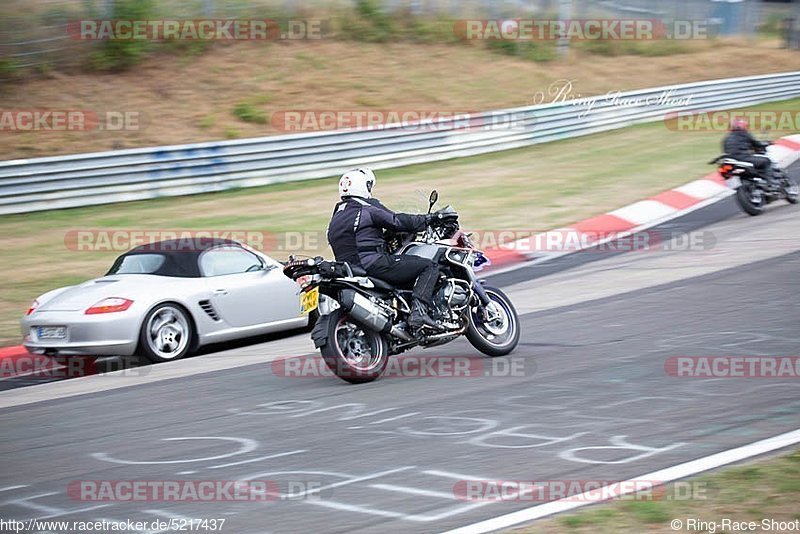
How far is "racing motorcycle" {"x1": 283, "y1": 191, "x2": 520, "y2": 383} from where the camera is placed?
336 inches

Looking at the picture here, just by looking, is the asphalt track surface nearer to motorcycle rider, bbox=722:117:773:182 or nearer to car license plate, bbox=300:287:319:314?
car license plate, bbox=300:287:319:314

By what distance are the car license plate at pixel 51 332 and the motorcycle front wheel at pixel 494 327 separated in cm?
411

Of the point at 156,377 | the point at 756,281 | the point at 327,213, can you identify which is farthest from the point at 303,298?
the point at 327,213

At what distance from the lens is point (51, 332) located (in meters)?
10.6

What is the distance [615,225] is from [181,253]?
8.36 meters

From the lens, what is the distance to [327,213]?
18938 millimetres

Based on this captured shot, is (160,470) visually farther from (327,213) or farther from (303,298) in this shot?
(327,213)

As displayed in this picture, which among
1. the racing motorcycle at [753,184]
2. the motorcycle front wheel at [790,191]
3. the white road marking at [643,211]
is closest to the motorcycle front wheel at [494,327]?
the white road marking at [643,211]

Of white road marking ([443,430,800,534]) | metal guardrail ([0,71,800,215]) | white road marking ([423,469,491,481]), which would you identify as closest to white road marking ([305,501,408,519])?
white road marking ([443,430,800,534])

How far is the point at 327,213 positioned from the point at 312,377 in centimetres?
982

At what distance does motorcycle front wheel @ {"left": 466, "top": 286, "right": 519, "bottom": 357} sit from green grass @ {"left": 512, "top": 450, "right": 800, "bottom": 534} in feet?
12.7

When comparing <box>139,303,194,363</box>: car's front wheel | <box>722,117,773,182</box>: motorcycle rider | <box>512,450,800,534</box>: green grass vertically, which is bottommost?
<box>512,450,800,534</box>: green grass

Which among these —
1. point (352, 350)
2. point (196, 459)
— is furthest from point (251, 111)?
point (196, 459)

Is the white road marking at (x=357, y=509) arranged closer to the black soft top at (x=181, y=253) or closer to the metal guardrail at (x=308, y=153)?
the black soft top at (x=181, y=253)
